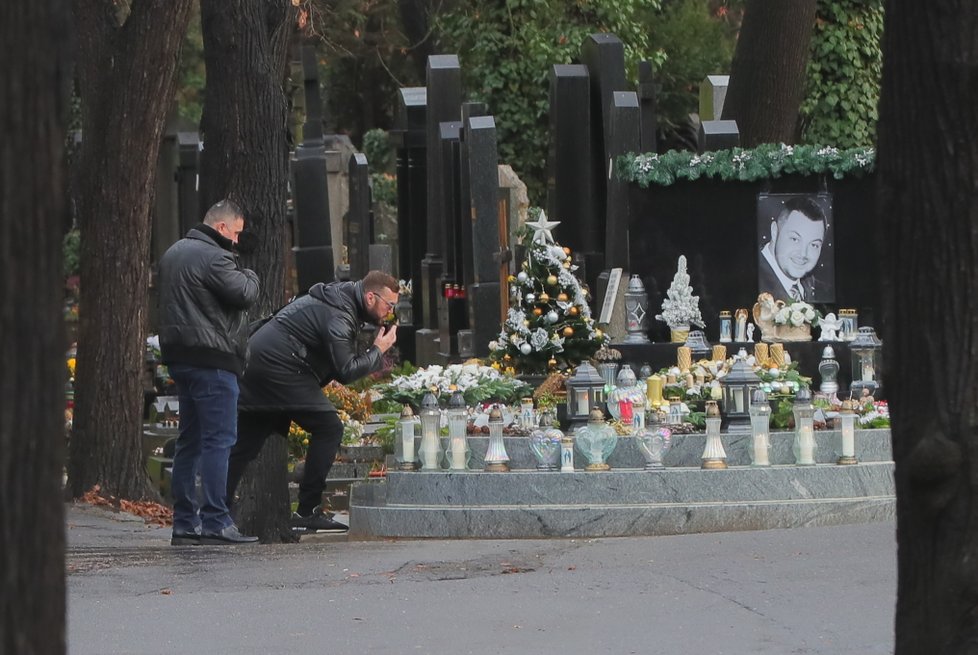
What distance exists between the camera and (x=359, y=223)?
24.5 m

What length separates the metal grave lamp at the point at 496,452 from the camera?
415 inches

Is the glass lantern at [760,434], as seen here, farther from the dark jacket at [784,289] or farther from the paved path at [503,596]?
the dark jacket at [784,289]

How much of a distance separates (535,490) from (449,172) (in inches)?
386

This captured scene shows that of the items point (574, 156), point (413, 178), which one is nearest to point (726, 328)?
point (574, 156)

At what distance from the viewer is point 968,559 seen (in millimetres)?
4438

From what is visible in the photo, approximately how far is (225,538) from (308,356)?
48.5 inches

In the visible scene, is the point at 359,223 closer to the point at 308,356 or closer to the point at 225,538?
the point at 308,356

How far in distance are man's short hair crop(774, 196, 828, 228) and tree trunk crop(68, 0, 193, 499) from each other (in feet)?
17.3

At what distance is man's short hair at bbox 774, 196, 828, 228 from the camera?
605 inches

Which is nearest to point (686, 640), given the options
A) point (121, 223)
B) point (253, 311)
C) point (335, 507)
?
point (253, 311)

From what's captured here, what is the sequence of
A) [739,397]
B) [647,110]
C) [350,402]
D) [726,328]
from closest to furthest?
[739,397], [726,328], [350,402], [647,110]

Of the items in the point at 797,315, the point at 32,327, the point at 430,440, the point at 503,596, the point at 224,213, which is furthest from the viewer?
the point at 797,315

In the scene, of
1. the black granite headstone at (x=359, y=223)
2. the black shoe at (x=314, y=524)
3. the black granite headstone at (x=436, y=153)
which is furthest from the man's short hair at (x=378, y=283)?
the black granite headstone at (x=359, y=223)

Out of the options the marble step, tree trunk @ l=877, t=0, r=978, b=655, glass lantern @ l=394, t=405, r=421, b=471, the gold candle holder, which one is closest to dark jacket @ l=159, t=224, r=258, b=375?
glass lantern @ l=394, t=405, r=421, b=471
